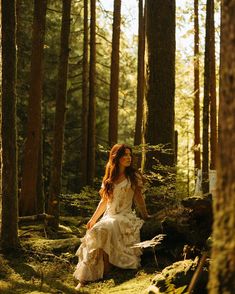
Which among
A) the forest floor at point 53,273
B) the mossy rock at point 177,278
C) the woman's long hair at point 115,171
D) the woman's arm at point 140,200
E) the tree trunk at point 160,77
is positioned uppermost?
the tree trunk at point 160,77

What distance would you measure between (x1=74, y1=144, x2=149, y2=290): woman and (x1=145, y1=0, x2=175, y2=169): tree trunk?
2020 millimetres

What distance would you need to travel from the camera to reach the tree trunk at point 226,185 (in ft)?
8.28

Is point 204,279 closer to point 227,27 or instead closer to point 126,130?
point 227,27

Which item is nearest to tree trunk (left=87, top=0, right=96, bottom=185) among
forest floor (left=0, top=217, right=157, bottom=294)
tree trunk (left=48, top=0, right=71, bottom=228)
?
tree trunk (left=48, top=0, right=71, bottom=228)

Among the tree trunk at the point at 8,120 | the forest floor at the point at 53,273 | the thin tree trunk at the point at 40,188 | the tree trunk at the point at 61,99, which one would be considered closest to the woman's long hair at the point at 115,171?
the forest floor at the point at 53,273

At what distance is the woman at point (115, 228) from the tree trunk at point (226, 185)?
437cm

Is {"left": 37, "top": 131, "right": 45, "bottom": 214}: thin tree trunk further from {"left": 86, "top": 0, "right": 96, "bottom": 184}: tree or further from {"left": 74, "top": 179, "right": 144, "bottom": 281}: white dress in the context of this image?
{"left": 74, "top": 179, "right": 144, "bottom": 281}: white dress

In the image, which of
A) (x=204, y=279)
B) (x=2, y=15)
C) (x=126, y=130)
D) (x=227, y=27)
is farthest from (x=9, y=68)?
(x=126, y=130)

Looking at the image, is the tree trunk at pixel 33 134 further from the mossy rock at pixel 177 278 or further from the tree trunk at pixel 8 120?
the mossy rock at pixel 177 278

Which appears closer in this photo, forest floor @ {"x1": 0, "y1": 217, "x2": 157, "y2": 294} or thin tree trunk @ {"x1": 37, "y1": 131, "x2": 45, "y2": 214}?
forest floor @ {"x1": 0, "y1": 217, "x2": 157, "y2": 294}

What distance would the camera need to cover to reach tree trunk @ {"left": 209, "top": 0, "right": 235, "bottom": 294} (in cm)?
252

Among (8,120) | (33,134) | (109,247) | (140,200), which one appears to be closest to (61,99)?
(33,134)

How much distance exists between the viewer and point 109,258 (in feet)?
22.7

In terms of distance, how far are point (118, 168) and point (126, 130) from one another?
29245 millimetres
